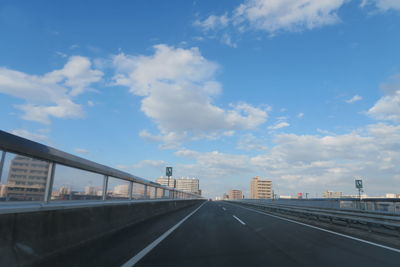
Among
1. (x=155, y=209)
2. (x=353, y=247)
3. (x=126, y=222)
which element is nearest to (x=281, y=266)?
(x=353, y=247)

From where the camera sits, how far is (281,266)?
5.36 m

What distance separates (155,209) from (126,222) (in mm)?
6433

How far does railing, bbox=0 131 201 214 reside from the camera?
4.73 m

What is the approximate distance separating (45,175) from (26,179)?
52 cm

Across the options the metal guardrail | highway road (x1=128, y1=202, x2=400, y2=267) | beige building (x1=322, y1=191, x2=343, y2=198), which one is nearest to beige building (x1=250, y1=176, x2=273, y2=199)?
beige building (x1=322, y1=191, x2=343, y2=198)

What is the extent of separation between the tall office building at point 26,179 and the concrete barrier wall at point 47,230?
52 cm

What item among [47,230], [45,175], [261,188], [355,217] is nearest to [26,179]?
[45,175]

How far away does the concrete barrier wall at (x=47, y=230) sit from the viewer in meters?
4.32

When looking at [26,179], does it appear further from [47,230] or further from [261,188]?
[261,188]

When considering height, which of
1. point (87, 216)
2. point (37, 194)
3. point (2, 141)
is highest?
point (2, 141)

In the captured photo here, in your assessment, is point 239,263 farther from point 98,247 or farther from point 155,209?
point 155,209

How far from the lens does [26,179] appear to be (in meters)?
5.42

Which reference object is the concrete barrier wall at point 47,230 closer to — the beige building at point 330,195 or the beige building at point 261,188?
the beige building at point 330,195

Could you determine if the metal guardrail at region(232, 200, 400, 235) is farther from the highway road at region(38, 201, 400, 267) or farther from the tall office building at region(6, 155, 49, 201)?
the tall office building at region(6, 155, 49, 201)
